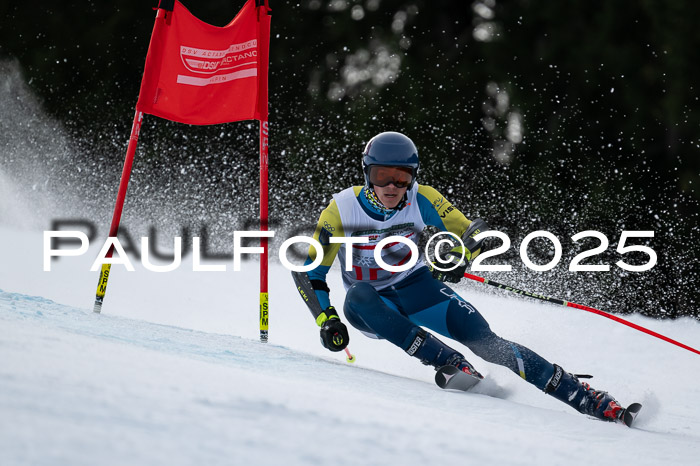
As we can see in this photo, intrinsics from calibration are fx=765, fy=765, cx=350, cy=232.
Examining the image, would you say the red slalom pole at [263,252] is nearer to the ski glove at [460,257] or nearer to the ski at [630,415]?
the ski glove at [460,257]

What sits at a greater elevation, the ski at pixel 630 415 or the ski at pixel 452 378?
the ski at pixel 452 378

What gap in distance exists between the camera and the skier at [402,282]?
11.0 feet

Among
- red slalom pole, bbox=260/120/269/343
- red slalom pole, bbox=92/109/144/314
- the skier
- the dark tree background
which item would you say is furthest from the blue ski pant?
the dark tree background

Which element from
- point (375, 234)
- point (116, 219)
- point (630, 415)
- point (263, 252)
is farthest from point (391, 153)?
point (116, 219)

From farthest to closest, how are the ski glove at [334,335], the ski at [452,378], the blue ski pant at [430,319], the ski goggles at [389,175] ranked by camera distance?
the ski goggles at [389,175], the ski glove at [334,335], the blue ski pant at [430,319], the ski at [452,378]

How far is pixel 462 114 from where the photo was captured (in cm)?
1133

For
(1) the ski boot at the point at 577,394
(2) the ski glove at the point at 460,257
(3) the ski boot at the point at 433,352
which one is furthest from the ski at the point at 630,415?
(2) the ski glove at the point at 460,257

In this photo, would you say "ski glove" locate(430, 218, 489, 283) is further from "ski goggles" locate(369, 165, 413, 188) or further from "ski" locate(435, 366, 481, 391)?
"ski" locate(435, 366, 481, 391)

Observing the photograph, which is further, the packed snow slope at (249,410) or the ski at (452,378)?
the ski at (452,378)

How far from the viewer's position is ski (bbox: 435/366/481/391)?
3125 millimetres

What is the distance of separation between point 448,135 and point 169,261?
4557 millimetres

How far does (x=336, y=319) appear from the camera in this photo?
358 cm

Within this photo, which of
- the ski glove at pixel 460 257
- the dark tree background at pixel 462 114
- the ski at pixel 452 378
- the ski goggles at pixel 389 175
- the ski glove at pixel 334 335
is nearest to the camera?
the ski at pixel 452 378

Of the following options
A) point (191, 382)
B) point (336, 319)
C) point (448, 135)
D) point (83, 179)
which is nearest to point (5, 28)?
point (83, 179)
